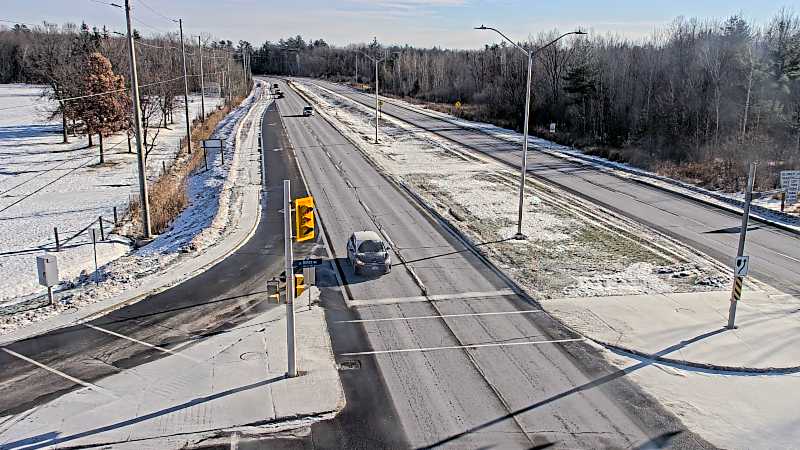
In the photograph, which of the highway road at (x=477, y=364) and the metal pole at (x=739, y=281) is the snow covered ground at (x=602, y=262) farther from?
the metal pole at (x=739, y=281)

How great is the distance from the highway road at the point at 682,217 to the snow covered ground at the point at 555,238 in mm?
1325

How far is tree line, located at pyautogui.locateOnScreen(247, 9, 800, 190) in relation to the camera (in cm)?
4509

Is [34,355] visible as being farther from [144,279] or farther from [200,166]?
[200,166]

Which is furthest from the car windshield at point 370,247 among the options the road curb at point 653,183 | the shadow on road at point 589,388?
the road curb at point 653,183

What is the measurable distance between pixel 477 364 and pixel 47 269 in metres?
13.0

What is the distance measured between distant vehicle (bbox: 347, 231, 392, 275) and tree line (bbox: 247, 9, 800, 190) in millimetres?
25044

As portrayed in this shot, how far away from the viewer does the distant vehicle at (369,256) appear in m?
22.5

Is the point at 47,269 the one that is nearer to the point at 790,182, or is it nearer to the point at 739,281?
the point at 739,281

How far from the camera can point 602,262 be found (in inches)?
955

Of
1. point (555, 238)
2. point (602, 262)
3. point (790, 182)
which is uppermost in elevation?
point (790, 182)

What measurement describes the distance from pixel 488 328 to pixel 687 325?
5.90 meters

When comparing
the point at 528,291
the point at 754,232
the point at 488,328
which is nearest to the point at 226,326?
the point at 488,328

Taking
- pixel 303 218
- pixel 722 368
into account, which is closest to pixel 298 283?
pixel 303 218

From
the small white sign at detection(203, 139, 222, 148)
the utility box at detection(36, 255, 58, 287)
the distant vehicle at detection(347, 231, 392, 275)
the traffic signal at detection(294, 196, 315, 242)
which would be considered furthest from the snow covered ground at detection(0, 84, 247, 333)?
the traffic signal at detection(294, 196, 315, 242)
